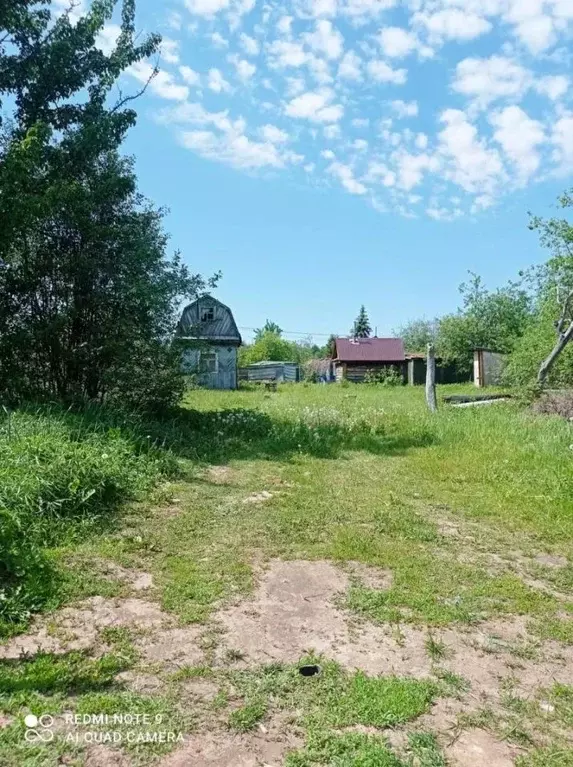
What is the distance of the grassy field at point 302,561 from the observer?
193cm

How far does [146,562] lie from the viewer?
343 centimetres

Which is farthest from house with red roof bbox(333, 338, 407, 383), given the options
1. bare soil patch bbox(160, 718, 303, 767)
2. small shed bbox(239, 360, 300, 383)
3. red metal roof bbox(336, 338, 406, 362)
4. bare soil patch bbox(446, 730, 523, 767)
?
bare soil patch bbox(160, 718, 303, 767)

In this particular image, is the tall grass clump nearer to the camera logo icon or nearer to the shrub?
the camera logo icon

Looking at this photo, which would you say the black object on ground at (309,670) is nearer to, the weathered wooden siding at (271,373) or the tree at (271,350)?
the weathered wooden siding at (271,373)

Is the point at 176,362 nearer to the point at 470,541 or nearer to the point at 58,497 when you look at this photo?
the point at 58,497

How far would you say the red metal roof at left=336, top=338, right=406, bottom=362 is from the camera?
31.1 metres

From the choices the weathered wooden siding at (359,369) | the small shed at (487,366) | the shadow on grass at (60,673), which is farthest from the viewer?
the weathered wooden siding at (359,369)

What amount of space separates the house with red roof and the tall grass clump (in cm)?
2489

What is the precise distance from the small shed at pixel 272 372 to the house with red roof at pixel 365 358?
2686 mm

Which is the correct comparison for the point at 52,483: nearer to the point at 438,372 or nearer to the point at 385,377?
the point at 385,377

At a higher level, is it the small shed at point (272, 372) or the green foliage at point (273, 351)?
the green foliage at point (273, 351)

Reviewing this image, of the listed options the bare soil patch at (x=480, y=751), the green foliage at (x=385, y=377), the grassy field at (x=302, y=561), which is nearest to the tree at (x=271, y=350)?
the green foliage at (x=385, y=377)

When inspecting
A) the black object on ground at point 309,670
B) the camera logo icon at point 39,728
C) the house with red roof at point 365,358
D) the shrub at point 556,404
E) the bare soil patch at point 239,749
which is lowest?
the bare soil patch at point 239,749

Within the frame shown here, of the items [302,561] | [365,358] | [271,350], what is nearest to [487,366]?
[365,358]
